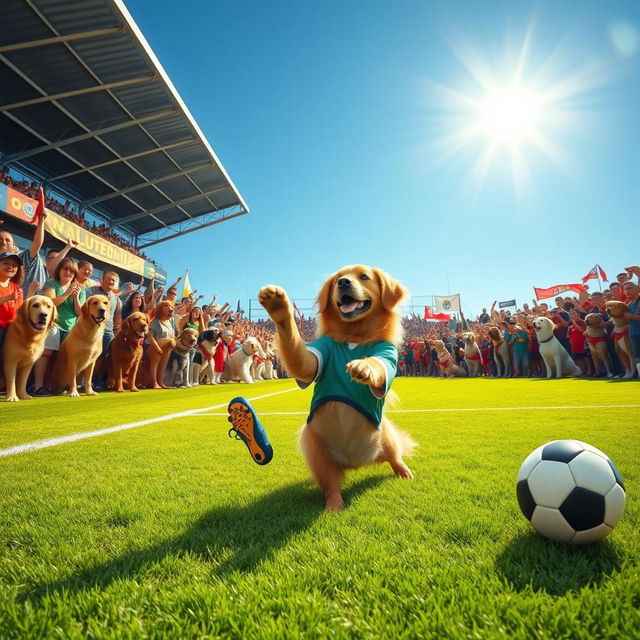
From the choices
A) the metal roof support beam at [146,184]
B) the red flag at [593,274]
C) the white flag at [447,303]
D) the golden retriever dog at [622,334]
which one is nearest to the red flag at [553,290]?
the red flag at [593,274]

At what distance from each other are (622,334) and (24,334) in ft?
45.1

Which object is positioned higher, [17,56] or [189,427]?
[17,56]

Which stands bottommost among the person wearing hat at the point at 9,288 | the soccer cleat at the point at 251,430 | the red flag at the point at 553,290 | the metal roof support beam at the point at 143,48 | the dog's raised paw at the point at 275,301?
the soccer cleat at the point at 251,430

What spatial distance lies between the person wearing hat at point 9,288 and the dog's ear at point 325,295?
6.56 m

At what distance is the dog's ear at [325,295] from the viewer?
262 cm

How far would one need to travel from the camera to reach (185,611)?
1070 millimetres

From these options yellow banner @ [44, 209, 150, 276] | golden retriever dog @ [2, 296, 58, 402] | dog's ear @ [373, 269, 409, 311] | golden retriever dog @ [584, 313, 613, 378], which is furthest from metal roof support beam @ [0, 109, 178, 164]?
dog's ear @ [373, 269, 409, 311]

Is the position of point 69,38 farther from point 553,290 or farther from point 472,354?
point 553,290

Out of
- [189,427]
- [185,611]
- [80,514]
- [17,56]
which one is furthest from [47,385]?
[17,56]

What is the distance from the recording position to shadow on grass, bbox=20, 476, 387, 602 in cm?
124

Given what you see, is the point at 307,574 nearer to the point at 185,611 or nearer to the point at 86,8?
the point at 185,611

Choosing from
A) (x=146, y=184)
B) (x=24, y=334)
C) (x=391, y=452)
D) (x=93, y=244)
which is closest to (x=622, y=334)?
(x=391, y=452)

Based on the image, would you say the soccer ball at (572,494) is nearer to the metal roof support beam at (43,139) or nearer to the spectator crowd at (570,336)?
the spectator crowd at (570,336)

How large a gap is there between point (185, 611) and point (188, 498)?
3.32 feet
